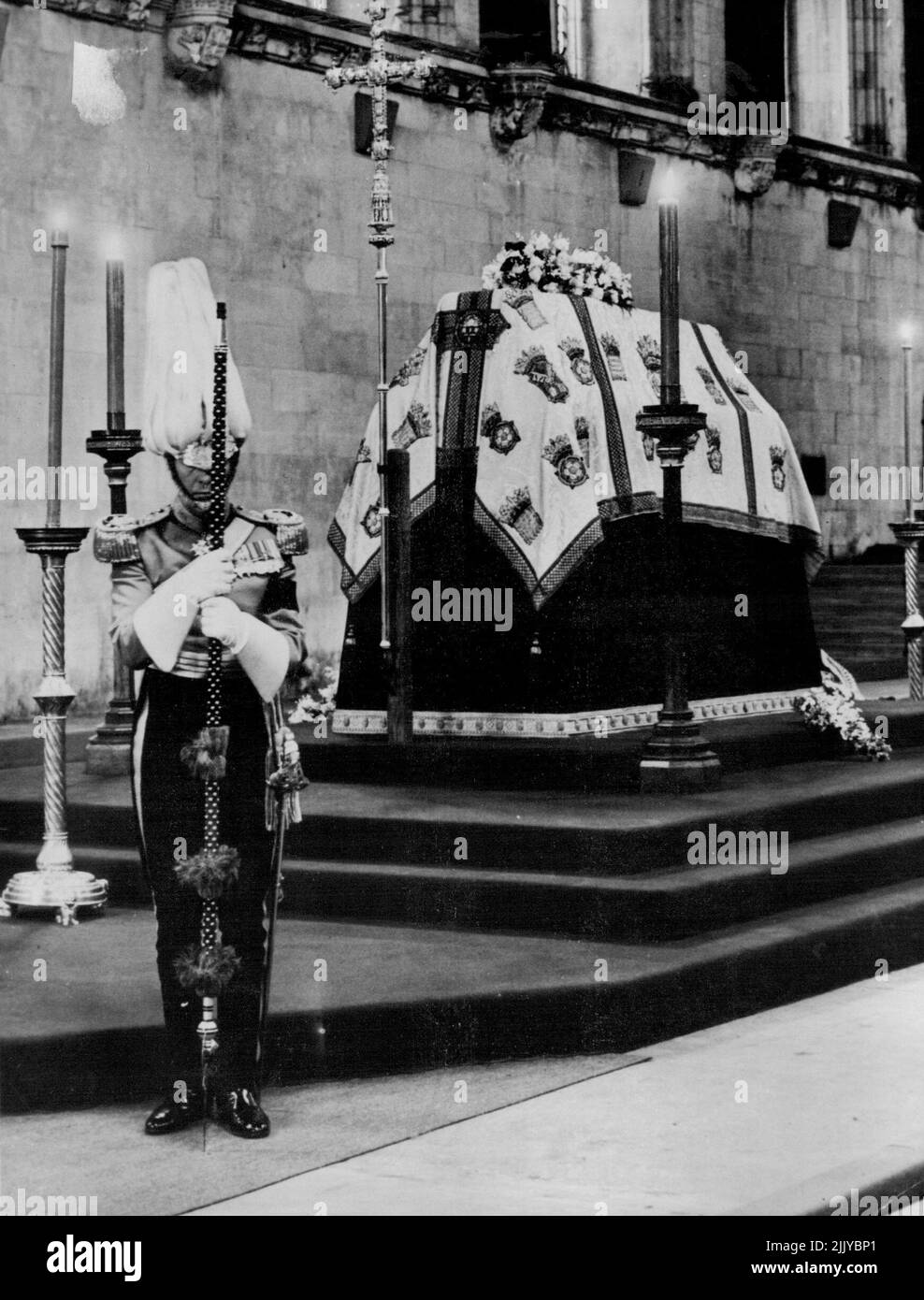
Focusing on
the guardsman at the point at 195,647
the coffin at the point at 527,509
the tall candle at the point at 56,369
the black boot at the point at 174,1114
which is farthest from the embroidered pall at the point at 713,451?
the black boot at the point at 174,1114

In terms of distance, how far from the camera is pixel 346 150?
12836 millimetres

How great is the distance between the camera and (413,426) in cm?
912

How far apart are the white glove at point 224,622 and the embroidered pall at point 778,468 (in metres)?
5.38

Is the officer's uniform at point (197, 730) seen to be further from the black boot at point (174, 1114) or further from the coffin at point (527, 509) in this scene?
the coffin at point (527, 509)

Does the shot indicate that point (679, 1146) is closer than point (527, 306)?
Yes

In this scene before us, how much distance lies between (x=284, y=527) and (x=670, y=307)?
130 inches

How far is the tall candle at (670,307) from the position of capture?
8117 millimetres

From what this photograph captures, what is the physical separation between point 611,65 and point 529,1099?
440 inches

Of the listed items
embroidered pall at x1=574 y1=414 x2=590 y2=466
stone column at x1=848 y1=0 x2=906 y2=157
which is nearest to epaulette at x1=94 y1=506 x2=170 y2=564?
embroidered pall at x1=574 y1=414 x2=590 y2=466

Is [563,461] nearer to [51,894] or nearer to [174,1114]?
[51,894]

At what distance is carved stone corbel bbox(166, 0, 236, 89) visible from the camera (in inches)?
455

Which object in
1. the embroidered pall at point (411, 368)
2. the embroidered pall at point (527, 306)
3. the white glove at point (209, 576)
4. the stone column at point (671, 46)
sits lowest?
the white glove at point (209, 576)

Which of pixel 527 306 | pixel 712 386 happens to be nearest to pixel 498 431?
pixel 527 306

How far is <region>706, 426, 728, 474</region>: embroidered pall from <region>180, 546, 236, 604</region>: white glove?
485cm
